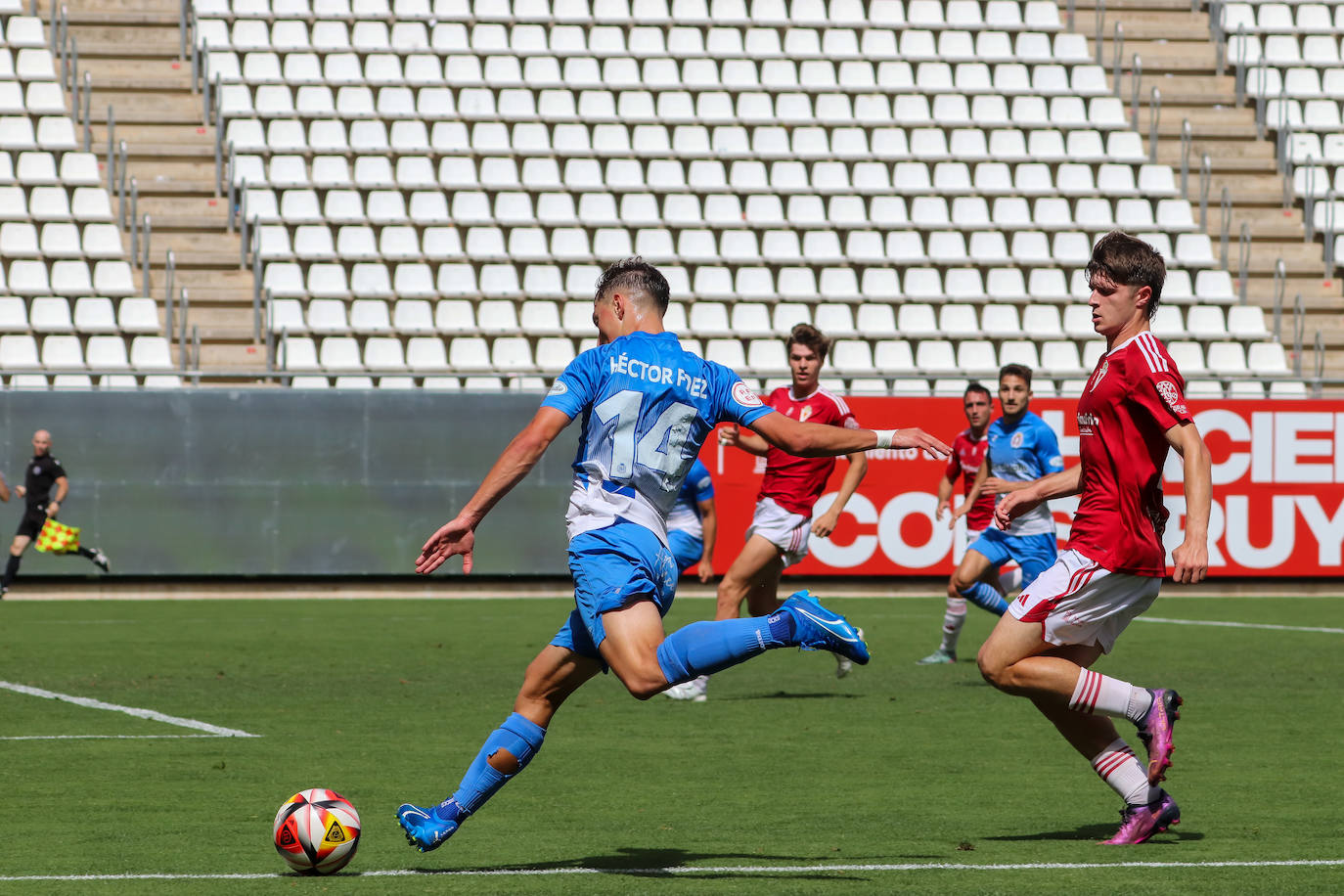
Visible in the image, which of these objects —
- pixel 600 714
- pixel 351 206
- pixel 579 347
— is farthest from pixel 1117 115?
pixel 600 714

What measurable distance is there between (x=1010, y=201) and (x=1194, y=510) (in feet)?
68.2

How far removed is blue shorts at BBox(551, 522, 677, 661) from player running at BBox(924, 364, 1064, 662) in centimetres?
748

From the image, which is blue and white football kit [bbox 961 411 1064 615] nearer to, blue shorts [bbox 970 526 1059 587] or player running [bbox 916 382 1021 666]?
blue shorts [bbox 970 526 1059 587]

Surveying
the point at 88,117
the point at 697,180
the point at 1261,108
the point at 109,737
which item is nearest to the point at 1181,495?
the point at 697,180

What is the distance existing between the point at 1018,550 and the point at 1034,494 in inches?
272

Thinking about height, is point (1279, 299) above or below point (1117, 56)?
below

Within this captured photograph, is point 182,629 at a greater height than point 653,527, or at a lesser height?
lesser

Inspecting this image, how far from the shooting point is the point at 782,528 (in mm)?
12367

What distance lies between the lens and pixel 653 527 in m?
6.64

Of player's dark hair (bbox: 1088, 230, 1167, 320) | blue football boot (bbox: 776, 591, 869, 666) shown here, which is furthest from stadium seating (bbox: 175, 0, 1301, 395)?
blue football boot (bbox: 776, 591, 869, 666)

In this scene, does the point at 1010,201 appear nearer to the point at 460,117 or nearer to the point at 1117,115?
the point at 1117,115

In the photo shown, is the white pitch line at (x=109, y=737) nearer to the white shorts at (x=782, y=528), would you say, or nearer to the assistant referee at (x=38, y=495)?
the white shorts at (x=782, y=528)

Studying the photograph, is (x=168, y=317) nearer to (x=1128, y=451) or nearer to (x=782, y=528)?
(x=782, y=528)

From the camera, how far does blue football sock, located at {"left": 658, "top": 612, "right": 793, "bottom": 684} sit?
6.25 metres
